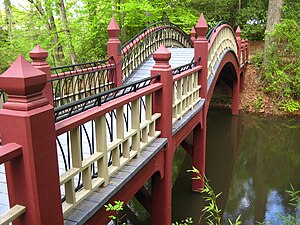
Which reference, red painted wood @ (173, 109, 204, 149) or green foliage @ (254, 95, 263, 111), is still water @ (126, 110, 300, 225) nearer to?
green foliage @ (254, 95, 263, 111)

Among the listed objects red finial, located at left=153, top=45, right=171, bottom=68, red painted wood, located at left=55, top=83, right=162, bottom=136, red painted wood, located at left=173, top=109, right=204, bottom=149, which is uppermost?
red finial, located at left=153, top=45, right=171, bottom=68

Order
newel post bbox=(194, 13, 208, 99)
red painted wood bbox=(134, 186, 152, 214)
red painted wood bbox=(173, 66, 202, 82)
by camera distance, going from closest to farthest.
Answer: red painted wood bbox=(173, 66, 202, 82)
red painted wood bbox=(134, 186, 152, 214)
newel post bbox=(194, 13, 208, 99)

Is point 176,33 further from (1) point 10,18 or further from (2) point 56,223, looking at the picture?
(2) point 56,223

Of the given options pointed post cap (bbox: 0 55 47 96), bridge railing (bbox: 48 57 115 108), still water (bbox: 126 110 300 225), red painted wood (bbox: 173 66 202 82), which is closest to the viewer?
pointed post cap (bbox: 0 55 47 96)

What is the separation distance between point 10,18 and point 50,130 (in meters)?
15.3

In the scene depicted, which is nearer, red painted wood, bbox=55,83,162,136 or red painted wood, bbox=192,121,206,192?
red painted wood, bbox=55,83,162,136

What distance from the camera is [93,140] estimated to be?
344 cm

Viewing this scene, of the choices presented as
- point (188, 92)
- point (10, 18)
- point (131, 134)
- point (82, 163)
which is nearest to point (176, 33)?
point (188, 92)

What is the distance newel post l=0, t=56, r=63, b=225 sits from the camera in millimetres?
1978

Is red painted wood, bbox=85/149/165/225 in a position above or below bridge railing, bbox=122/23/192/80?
below

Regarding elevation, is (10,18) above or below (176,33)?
above

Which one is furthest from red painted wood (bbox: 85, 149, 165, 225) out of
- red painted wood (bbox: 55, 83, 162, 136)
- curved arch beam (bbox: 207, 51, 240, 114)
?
curved arch beam (bbox: 207, 51, 240, 114)

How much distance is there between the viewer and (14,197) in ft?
7.18

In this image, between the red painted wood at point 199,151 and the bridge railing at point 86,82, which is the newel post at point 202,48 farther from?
the bridge railing at point 86,82
